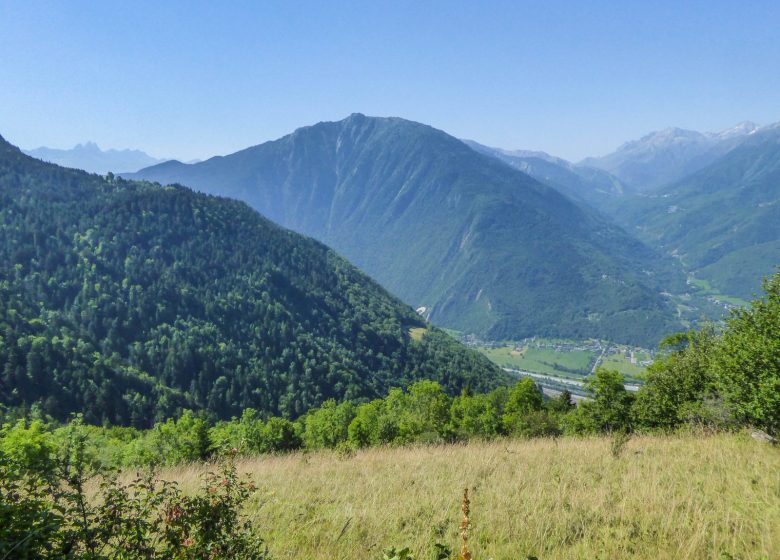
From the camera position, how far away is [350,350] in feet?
560

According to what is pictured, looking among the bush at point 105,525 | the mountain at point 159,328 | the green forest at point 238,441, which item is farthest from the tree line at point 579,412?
the mountain at point 159,328

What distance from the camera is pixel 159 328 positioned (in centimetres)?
13988

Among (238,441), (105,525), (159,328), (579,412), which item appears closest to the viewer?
(105,525)

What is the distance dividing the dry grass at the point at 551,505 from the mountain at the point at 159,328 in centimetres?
10864

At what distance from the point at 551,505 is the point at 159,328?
15375 cm

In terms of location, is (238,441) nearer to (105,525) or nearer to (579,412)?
(105,525)

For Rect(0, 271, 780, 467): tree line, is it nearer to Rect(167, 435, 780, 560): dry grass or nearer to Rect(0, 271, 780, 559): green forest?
Rect(0, 271, 780, 559): green forest

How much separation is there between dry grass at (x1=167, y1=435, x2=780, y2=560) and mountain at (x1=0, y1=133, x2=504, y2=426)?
10864cm

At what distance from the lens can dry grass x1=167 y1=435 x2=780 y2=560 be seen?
573 cm

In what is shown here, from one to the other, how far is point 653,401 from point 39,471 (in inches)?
1502

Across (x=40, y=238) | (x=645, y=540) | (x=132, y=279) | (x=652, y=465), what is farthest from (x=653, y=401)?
(x=40, y=238)

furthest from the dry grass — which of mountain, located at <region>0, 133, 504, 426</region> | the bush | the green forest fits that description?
mountain, located at <region>0, 133, 504, 426</region>

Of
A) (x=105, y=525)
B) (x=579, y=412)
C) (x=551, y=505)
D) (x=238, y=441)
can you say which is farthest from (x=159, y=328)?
(x=551, y=505)

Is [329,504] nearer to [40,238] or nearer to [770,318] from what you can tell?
[770,318]
